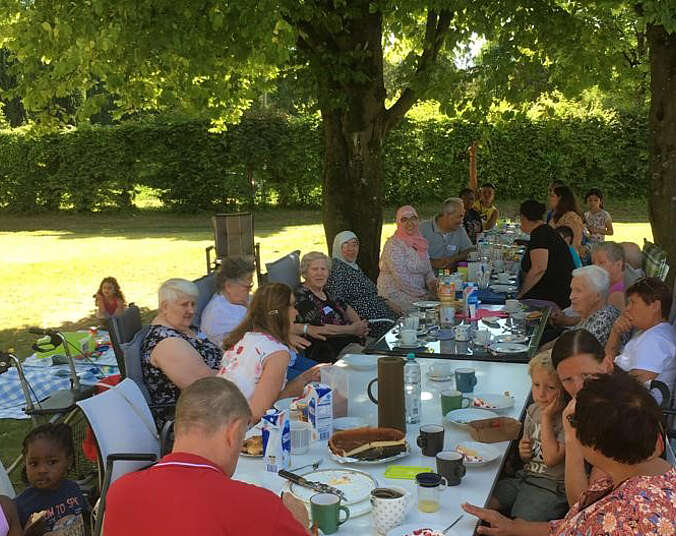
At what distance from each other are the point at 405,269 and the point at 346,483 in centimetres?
493

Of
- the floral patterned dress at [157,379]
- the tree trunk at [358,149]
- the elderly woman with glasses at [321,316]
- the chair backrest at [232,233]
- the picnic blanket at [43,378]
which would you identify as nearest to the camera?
the floral patterned dress at [157,379]

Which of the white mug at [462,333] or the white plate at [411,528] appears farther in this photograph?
the white mug at [462,333]

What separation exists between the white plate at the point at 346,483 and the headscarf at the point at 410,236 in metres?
4.96

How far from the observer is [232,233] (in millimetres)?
11383

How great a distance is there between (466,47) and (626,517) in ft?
29.6

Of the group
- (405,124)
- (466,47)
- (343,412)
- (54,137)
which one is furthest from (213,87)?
(54,137)

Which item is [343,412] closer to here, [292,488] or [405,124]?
[292,488]

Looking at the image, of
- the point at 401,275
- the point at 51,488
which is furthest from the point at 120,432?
the point at 401,275

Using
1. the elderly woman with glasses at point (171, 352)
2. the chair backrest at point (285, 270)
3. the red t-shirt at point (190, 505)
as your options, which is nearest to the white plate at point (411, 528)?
the red t-shirt at point (190, 505)

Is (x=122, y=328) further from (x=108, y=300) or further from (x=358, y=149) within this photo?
(x=358, y=149)

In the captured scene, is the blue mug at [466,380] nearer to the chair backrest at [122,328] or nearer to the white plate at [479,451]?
the white plate at [479,451]

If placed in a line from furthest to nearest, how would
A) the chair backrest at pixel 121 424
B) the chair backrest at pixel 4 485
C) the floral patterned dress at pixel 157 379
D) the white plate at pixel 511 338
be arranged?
the white plate at pixel 511 338 < the floral patterned dress at pixel 157 379 < the chair backrest at pixel 4 485 < the chair backrest at pixel 121 424

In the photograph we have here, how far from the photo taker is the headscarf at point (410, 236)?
7824 mm

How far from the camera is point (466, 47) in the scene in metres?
10.3
